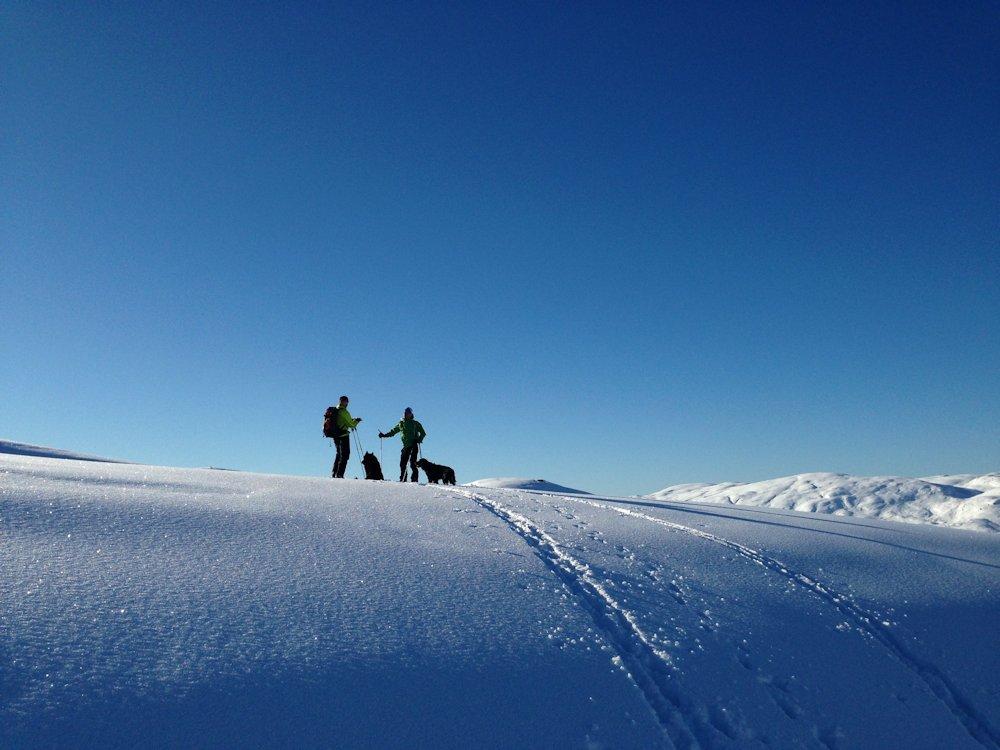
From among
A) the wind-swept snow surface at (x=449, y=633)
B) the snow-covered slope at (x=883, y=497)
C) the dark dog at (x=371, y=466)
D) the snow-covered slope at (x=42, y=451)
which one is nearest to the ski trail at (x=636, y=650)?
the wind-swept snow surface at (x=449, y=633)

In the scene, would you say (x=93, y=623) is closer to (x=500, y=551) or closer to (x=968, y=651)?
(x=500, y=551)

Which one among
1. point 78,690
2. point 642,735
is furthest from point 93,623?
point 642,735

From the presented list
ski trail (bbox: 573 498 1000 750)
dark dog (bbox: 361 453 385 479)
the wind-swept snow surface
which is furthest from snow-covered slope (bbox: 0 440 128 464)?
ski trail (bbox: 573 498 1000 750)

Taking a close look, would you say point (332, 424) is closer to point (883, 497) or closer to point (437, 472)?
point (437, 472)

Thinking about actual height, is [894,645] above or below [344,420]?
below

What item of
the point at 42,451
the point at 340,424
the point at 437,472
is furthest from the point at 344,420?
the point at 42,451

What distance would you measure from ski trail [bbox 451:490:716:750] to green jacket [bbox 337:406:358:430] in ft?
29.1

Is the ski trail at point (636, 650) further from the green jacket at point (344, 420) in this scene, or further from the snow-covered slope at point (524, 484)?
the snow-covered slope at point (524, 484)

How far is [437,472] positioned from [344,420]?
330 centimetres

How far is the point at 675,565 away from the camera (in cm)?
619

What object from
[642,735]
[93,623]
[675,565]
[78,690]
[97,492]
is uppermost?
[97,492]

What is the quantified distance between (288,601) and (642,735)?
102 inches

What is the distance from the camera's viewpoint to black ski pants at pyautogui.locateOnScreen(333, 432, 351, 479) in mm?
14484

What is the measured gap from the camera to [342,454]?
575 inches
